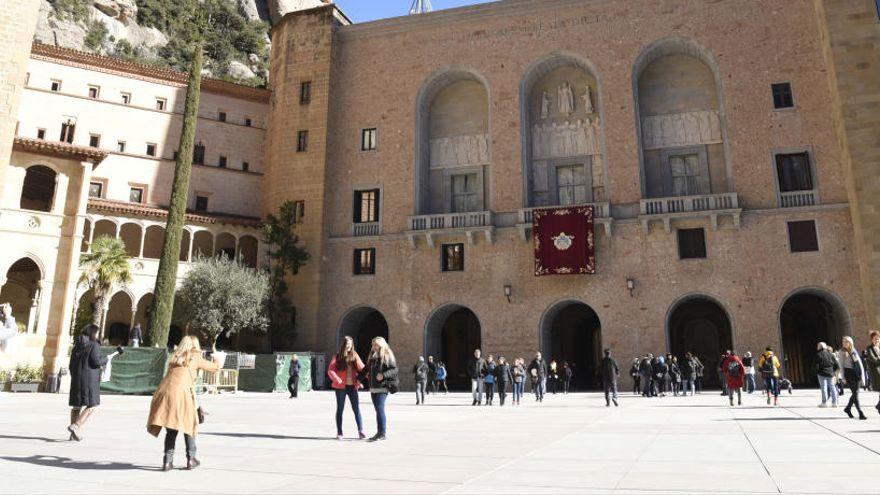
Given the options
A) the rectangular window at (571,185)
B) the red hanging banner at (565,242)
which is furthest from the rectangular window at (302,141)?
the rectangular window at (571,185)

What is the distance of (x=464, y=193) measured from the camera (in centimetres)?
3138

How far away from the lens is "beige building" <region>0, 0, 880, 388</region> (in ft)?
82.3

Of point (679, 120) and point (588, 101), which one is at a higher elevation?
point (588, 101)

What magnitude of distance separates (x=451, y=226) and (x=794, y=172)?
15602 mm

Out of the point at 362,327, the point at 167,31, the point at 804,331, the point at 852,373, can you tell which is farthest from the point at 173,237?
the point at 167,31

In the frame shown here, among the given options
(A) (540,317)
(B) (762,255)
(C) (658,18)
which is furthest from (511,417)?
(C) (658,18)

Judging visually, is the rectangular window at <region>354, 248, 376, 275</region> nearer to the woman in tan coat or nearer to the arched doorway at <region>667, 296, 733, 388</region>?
the arched doorway at <region>667, 296, 733, 388</region>

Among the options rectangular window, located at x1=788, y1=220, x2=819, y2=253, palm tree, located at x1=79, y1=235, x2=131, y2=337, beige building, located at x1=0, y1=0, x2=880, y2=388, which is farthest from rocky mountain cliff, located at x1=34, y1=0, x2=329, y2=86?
rectangular window, located at x1=788, y1=220, x2=819, y2=253

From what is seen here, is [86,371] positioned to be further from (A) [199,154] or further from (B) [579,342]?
(A) [199,154]

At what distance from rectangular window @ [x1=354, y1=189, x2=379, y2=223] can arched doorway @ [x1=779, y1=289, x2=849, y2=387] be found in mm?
20386

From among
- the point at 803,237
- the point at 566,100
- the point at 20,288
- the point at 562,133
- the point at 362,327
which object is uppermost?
the point at 566,100

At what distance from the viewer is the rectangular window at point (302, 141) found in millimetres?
32625

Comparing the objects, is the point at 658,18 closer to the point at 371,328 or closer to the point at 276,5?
the point at 371,328

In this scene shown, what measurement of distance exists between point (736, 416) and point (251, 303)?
72.1 ft
